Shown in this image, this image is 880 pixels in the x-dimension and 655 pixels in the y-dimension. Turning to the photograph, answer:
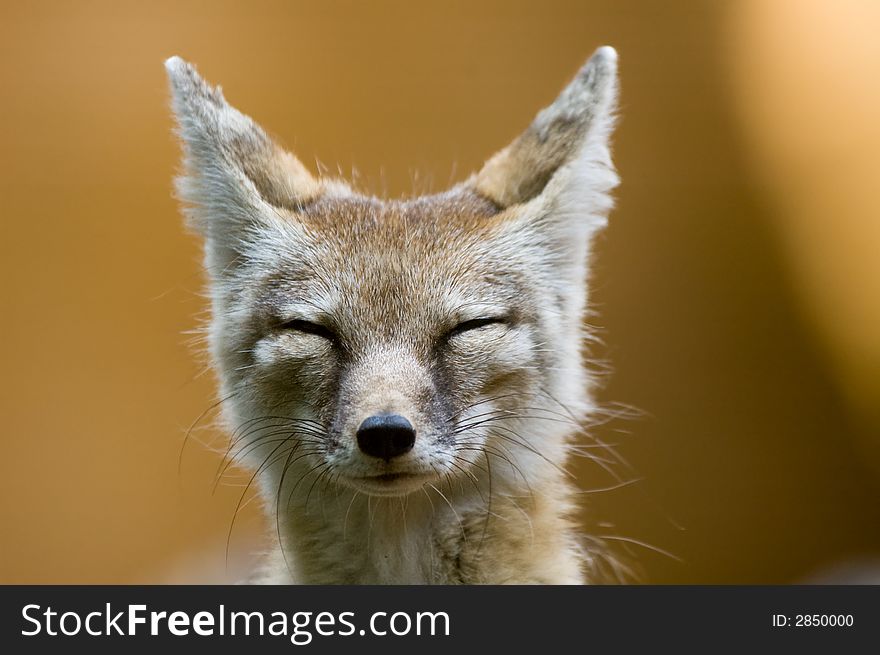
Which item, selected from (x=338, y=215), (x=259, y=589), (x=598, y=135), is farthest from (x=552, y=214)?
(x=259, y=589)

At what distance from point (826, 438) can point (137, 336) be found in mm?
4747

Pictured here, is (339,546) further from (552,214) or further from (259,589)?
(552,214)

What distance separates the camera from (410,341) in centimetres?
276

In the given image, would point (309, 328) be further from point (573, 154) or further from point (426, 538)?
point (573, 154)

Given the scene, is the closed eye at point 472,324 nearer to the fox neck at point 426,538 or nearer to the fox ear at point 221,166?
the fox neck at point 426,538

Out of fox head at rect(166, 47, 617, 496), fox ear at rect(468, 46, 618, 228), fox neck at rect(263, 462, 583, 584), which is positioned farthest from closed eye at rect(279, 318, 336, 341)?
fox ear at rect(468, 46, 618, 228)

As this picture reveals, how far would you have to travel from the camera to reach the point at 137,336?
243 inches

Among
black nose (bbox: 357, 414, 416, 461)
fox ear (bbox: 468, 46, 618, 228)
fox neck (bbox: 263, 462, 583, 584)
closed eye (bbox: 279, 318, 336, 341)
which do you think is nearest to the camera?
black nose (bbox: 357, 414, 416, 461)

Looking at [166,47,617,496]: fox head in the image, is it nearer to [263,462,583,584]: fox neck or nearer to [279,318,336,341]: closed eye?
[279,318,336,341]: closed eye

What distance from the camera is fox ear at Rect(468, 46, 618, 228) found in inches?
122

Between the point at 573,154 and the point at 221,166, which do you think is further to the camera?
the point at 573,154

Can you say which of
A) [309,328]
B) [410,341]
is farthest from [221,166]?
[410,341]

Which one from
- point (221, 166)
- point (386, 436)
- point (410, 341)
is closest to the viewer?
point (386, 436)

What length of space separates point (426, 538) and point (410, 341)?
2.14 ft
